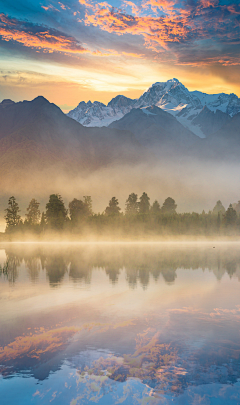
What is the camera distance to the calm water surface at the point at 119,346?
56.5ft

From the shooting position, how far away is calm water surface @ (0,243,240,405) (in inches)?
679

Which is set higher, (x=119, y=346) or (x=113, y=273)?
(x=119, y=346)

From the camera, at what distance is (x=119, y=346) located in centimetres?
2258

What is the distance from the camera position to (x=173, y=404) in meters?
16.3

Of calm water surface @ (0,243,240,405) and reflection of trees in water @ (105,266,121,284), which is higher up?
calm water surface @ (0,243,240,405)

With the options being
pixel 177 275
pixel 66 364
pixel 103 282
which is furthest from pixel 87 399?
pixel 177 275

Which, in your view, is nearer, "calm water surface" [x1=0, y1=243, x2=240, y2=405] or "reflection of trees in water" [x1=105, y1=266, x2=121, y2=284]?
"calm water surface" [x1=0, y1=243, x2=240, y2=405]

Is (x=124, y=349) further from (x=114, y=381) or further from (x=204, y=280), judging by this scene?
(x=204, y=280)

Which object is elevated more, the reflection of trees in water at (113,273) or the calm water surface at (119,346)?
the calm water surface at (119,346)

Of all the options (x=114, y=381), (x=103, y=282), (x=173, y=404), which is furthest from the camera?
(x=103, y=282)

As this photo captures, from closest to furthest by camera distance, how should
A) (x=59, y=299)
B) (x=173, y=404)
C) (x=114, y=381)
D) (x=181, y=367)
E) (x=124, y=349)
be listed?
(x=173, y=404)
(x=114, y=381)
(x=181, y=367)
(x=124, y=349)
(x=59, y=299)

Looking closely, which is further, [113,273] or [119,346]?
[113,273]

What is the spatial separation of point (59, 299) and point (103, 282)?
1257cm

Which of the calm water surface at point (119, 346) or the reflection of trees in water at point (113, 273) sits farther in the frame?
the reflection of trees in water at point (113, 273)
